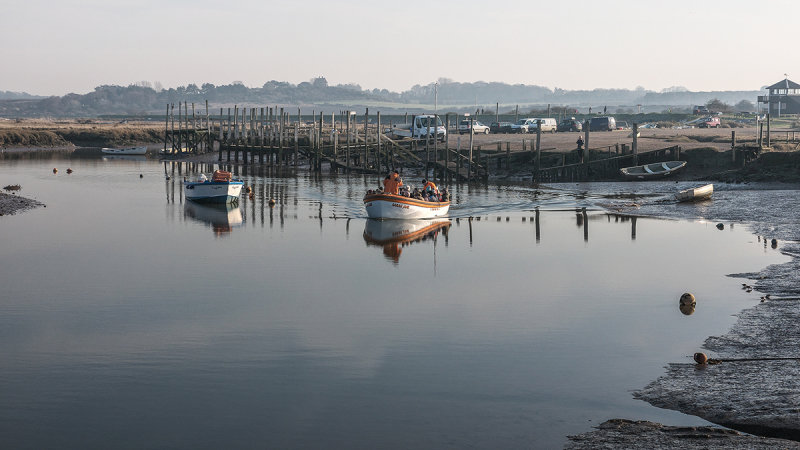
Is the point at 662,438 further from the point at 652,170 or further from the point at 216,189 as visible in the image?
the point at 652,170

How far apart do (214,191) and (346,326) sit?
84.7ft

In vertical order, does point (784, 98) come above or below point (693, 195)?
above

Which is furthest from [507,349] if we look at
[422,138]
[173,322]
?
[422,138]

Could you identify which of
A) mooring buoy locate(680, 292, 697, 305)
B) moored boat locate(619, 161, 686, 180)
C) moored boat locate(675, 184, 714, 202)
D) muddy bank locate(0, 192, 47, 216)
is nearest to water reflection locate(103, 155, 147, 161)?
muddy bank locate(0, 192, 47, 216)

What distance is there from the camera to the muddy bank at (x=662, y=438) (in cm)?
1169

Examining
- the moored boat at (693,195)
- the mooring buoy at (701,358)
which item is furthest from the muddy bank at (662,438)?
the moored boat at (693,195)

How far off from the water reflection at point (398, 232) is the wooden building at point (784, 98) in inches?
4270

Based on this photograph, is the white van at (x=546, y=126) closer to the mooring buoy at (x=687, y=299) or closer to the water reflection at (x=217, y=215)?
the water reflection at (x=217, y=215)

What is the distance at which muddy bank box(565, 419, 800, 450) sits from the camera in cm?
1169

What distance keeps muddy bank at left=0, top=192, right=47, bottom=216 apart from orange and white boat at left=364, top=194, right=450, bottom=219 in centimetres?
1560

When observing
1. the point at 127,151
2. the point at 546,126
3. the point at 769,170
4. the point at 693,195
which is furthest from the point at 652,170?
the point at 127,151

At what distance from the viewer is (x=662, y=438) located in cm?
1207

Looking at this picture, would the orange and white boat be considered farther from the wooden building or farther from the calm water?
the wooden building

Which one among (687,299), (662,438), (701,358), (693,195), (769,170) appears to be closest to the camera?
(662,438)
